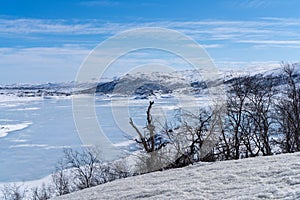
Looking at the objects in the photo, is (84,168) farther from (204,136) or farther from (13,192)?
(204,136)

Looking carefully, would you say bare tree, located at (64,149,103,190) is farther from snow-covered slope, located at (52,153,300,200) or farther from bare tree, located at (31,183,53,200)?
snow-covered slope, located at (52,153,300,200)

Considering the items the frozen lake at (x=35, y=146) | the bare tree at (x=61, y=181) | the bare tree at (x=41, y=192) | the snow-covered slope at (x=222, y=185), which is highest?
the snow-covered slope at (x=222, y=185)

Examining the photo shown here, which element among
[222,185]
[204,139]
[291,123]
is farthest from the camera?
[291,123]

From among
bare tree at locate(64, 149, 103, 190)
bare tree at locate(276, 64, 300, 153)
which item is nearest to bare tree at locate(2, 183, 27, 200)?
bare tree at locate(64, 149, 103, 190)

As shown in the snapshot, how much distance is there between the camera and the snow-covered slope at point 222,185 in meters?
5.53

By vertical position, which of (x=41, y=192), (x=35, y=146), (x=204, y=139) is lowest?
(x=41, y=192)

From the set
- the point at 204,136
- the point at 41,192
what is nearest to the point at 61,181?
the point at 41,192

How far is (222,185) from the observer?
6543mm

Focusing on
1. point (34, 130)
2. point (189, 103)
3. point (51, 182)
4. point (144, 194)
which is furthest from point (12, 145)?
point (144, 194)

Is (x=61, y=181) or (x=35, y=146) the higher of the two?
(x=35, y=146)

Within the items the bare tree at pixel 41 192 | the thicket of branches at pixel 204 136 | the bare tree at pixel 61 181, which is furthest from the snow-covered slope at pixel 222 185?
the bare tree at pixel 41 192

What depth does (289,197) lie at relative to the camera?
4863mm

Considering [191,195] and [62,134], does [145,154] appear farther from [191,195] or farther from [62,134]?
[62,134]

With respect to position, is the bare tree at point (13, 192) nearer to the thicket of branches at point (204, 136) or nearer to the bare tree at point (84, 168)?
the bare tree at point (84, 168)
